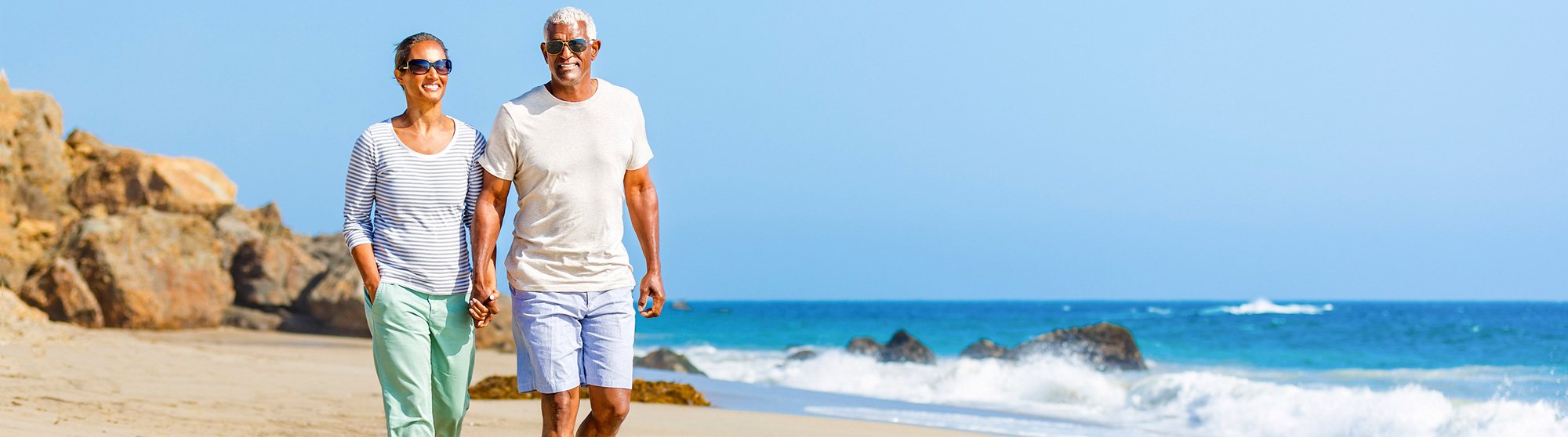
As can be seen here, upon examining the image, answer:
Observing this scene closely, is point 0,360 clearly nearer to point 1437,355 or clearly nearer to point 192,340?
point 192,340

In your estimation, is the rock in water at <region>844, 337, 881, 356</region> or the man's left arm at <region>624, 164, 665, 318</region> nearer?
the man's left arm at <region>624, 164, 665, 318</region>

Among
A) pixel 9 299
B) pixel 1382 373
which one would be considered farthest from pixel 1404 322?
pixel 9 299

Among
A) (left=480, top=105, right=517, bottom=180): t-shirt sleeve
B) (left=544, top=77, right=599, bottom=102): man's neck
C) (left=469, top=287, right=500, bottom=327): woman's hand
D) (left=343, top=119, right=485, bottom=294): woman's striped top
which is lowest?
(left=469, top=287, right=500, bottom=327): woman's hand

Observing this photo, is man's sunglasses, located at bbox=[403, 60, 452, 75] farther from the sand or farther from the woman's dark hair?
the sand

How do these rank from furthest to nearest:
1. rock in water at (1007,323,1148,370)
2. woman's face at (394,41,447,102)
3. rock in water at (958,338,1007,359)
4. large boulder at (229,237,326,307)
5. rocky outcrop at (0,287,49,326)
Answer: rock in water at (958,338,1007,359) → rock in water at (1007,323,1148,370) → large boulder at (229,237,326,307) → rocky outcrop at (0,287,49,326) → woman's face at (394,41,447,102)

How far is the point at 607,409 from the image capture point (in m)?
3.32

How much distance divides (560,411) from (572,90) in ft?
3.15

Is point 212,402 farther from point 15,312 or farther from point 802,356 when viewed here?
point 802,356

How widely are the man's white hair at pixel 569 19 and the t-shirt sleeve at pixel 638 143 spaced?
0.26 m

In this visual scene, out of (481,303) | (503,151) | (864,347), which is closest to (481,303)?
(481,303)

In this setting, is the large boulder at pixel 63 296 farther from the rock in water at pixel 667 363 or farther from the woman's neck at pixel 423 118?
the woman's neck at pixel 423 118

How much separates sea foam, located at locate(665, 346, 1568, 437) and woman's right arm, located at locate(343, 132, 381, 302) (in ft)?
18.5

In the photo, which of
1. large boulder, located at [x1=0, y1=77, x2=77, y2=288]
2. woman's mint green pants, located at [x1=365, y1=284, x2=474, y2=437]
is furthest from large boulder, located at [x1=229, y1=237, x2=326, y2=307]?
woman's mint green pants, located at [x1=365, y1=284, x2=474, y2=437]

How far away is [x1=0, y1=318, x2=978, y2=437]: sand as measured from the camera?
563cm
